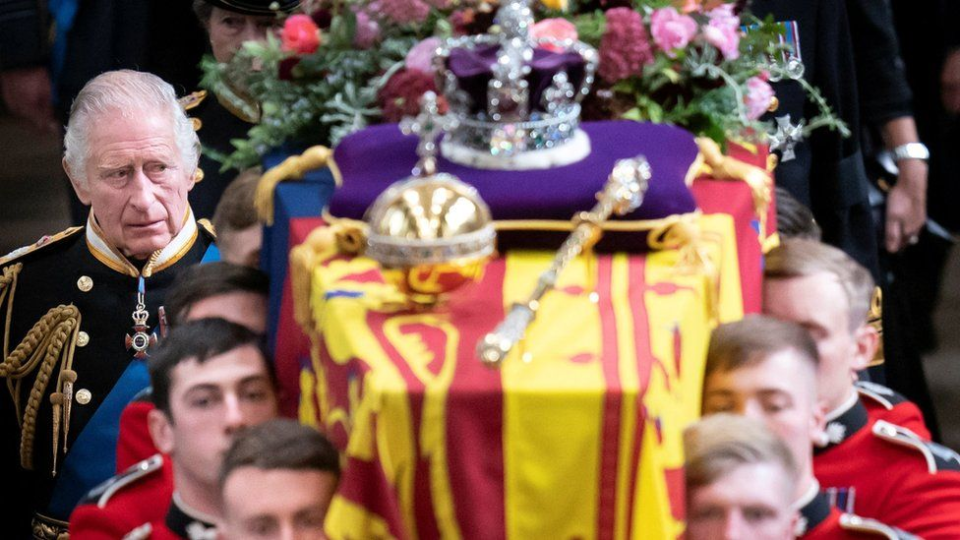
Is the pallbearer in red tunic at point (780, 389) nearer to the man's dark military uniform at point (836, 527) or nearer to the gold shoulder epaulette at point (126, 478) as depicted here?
the man's dark military uniform at point (836, 527)

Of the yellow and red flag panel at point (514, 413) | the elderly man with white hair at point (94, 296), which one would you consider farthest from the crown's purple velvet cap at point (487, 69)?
the elderly man with white hair at point (94, 296)

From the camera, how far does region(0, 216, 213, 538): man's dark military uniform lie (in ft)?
9.68

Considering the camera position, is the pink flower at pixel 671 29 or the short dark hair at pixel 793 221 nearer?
the pink flower at pixel 671 29

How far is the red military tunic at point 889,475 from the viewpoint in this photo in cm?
222

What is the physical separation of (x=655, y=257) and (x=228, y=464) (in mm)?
490

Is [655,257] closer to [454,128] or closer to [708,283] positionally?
[708,283]

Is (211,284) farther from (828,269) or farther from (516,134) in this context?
(828,269)

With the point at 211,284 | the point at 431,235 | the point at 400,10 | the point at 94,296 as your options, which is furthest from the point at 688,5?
the point at 94,296

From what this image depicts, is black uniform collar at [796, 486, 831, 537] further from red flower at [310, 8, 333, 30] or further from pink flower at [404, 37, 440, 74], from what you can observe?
red flower at [310, 8, 333, 30]

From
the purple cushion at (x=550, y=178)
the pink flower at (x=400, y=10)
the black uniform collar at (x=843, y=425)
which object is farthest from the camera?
the pink flower at (x=400, y=10)

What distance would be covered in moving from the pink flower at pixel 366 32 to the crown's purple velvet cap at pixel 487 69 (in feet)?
1.16

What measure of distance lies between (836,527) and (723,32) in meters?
0.69

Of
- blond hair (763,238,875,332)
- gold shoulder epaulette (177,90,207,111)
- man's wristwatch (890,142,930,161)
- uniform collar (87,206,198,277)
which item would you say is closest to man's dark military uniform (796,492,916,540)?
blond hair (763,238,875,332)

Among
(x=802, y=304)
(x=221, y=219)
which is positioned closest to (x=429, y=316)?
(x=802, y=304)
